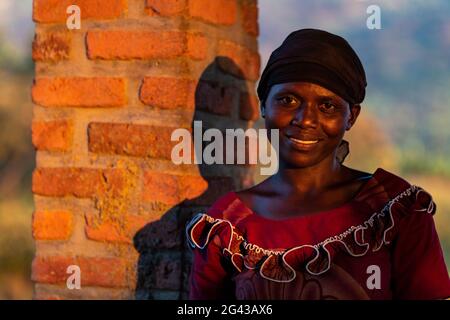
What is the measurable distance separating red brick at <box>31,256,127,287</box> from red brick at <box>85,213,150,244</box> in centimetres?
6

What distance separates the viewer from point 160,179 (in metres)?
1.89

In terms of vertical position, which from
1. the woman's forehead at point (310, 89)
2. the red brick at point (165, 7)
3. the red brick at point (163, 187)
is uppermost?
the red brick at point (165, 7)

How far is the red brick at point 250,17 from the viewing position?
2.10m

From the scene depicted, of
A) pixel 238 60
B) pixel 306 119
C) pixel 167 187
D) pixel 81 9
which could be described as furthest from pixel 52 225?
pixel 306 119

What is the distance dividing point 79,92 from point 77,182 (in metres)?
0.25

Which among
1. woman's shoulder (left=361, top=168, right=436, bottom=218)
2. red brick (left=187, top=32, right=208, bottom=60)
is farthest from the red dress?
red brick (left=187, top=32, right=208, bottom=60)

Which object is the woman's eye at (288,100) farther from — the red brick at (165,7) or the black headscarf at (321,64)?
the red brick at (165,7)

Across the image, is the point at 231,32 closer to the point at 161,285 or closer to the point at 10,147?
the point at 161,285

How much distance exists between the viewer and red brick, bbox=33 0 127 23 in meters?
1.94

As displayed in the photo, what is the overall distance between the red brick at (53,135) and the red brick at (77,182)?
6 cm

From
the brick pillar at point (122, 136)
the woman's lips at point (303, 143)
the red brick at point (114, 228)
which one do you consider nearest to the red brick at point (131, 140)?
the brick pillar at point (122, 136)

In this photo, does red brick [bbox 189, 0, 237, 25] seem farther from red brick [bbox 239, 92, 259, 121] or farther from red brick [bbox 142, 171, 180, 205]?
red brick [bbox 142, 171, 180, 205]

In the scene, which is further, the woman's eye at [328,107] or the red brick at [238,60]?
the red brick at [238,60]
